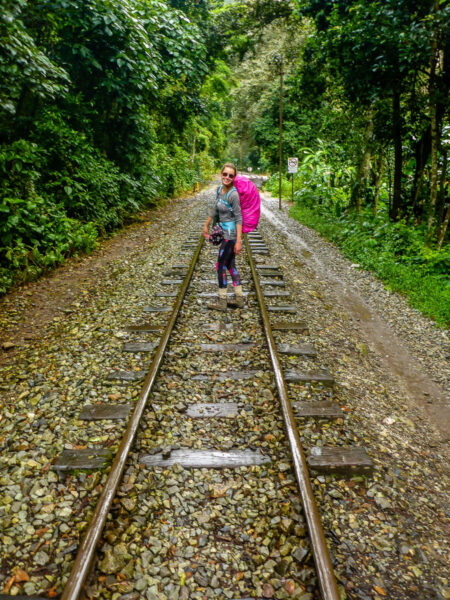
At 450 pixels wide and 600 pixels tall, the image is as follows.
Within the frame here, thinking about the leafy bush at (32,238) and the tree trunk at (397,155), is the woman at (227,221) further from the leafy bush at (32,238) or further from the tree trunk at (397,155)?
the tree trunk at (397,155)

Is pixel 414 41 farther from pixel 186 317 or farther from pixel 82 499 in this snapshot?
pixel 82 499

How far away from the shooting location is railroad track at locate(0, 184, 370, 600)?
2082 mm

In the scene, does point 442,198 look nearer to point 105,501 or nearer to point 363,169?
point 363,169

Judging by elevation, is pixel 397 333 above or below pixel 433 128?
below

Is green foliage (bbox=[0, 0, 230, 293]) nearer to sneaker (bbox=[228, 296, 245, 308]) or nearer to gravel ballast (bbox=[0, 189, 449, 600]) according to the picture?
gravel ballast (bbox=[0, 189, 449, 600])

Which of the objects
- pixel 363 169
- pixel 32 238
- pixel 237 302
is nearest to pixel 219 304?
pixel 237 302

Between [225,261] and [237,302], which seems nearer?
[225,261]

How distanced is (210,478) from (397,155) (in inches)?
373

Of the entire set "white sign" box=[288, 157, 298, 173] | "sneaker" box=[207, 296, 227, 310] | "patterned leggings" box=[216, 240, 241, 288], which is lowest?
"sneaker" box=[207, 296, 227, 310]

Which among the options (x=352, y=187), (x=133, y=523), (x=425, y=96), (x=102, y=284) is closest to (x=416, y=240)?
(x=425, y=96)

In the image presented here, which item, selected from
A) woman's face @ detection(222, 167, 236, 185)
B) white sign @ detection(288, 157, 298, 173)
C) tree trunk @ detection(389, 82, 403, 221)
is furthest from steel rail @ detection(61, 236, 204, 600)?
white sign @ detection(288, 157, 298, 173)

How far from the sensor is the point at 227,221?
529 cm

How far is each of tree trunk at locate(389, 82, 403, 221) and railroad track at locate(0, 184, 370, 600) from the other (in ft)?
22.2

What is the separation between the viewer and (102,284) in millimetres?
6812
